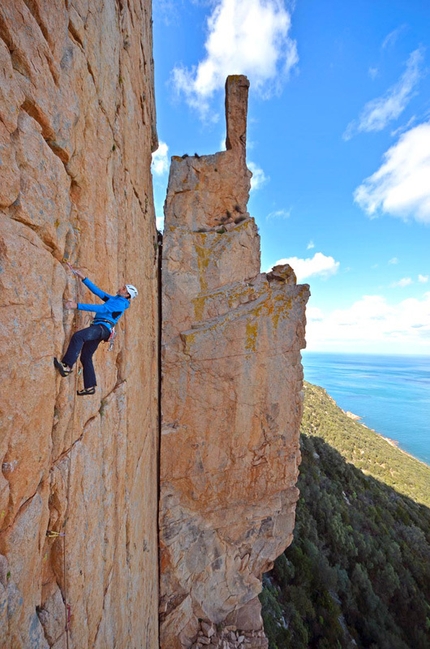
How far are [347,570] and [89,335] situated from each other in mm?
21891

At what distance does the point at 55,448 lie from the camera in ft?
8.43

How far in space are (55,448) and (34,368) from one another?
0.88 meters

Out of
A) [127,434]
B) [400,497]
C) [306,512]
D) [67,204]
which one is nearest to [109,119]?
[67,204]

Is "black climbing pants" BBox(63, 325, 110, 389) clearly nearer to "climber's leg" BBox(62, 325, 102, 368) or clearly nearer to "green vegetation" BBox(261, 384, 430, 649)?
"climber's leg" BBox(62, 325, 102, 368)

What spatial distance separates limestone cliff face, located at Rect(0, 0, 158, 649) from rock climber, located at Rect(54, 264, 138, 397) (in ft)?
0.38

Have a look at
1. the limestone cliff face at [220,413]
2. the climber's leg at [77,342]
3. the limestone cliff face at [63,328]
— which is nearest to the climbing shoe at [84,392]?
the limestone cliff face at [63,328]

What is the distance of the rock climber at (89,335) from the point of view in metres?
2.63

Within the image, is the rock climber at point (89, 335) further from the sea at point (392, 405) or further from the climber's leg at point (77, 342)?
the sea at point (392, 405)

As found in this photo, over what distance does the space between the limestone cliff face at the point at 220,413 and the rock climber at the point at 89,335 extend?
439 centimetres

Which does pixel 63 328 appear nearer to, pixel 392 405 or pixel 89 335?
pixel 89 335

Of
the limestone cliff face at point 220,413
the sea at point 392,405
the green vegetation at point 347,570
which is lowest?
the sea at point 392,405

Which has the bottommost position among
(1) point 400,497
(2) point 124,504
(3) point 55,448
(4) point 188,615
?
(1) point 400,497

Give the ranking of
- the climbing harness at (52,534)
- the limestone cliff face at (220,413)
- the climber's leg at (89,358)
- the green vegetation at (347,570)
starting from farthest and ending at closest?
the green vegetation at (347,570) → the limestone cliff face at (220,413) → the climber's leg at (89,358) → the climbing harness at (52,534)

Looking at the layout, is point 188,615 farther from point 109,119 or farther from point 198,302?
point 109,119
